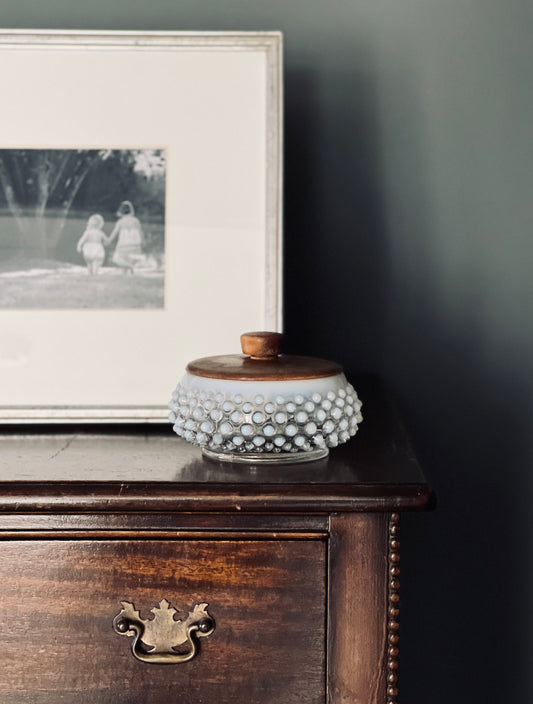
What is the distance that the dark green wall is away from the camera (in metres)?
A: 0.91

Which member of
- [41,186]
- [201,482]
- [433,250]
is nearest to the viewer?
[201,482]

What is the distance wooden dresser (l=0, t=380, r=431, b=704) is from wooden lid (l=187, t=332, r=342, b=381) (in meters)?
0.08

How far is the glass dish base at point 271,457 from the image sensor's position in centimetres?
62

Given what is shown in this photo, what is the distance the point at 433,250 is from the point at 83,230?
41 cm

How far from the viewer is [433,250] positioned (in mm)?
926

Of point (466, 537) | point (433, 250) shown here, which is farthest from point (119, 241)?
point (466, 537)

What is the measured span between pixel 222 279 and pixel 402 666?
1.80 ft

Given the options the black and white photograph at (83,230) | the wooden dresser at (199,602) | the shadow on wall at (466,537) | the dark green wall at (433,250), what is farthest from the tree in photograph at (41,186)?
the shadow on wall at (466,537)

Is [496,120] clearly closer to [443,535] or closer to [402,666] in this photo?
[443,535]

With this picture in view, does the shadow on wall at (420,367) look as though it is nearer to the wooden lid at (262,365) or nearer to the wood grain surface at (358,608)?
the wooden lid at (262,365)

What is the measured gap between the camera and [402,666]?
0.97 meters

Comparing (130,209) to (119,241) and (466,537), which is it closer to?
(119,241)

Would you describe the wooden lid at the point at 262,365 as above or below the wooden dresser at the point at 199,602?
above

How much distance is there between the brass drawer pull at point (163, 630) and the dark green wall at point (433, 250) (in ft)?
1.40
